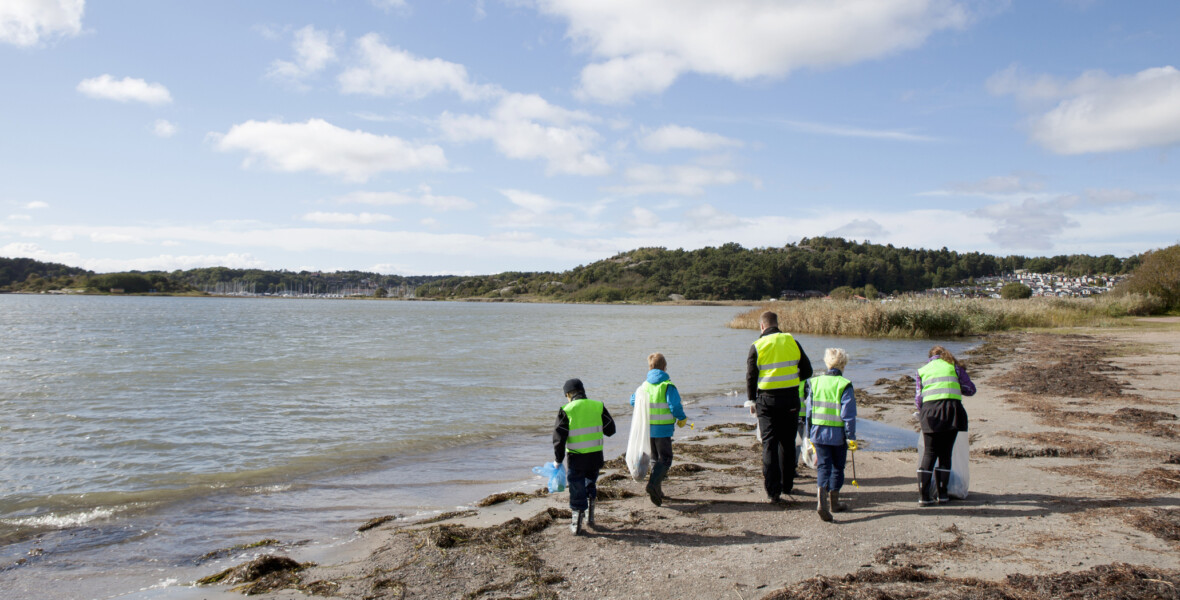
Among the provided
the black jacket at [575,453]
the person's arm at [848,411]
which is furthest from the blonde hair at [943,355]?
the black jacket at [575,453]

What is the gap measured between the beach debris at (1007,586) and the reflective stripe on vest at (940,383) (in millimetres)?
2176

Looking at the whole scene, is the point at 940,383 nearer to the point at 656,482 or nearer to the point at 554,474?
the point at 656,482

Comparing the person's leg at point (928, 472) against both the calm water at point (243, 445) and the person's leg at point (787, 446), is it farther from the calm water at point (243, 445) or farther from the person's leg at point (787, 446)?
the calm water at point (243, 445)

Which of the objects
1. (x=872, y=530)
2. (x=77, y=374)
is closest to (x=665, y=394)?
(x=872, y=530)

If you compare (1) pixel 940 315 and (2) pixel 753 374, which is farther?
(1) pixel 940 315

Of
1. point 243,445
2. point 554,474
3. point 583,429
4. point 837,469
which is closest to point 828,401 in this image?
point 837,469

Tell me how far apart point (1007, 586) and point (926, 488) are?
2.36 meters

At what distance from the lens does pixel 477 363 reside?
27.8m

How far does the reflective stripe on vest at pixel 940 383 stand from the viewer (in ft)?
22.0

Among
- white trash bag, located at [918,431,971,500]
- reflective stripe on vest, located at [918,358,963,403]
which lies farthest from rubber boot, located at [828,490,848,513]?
reflective stripe on vest, located at [918,358,963,403]

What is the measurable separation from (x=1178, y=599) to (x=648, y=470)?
4.47 meters

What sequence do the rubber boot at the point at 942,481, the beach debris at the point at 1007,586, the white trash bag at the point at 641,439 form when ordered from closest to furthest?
the beach debris at the point at 1007,586 → the rubber boot at the point at 942,481 → the white trash bag at the point at 641,439

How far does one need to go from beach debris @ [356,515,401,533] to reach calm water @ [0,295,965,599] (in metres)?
0.27

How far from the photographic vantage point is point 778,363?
6945mm
